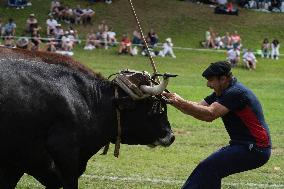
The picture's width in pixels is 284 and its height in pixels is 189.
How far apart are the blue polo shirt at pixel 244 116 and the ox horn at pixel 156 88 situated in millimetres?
685

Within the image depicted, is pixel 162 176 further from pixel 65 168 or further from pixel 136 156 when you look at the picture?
pixel 65 168

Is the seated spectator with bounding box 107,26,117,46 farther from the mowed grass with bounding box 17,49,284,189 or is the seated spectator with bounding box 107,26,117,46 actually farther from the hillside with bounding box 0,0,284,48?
the mowed grass with bounding box 17,49,284,189

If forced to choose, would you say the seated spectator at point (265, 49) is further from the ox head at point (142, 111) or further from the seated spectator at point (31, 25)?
the ox head at point (142, 111)

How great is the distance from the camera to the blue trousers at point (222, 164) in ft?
30.5

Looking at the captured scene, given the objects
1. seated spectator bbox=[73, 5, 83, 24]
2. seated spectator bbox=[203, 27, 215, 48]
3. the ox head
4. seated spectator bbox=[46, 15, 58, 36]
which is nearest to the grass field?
seated spectator bbox=[203, 27, 215, 48]

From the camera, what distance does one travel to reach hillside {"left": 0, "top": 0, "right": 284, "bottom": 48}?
1935 inches

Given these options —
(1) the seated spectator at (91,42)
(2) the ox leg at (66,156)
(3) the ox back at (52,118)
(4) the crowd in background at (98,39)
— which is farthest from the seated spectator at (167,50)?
(2) the ox leg at (66,156)

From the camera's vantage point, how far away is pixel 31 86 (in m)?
8.85

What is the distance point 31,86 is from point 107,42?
35.8 meters

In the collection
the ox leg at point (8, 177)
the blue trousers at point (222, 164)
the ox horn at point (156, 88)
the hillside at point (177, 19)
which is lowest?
the hillside at point (177, 19)

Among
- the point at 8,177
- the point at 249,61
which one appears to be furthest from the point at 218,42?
the point at 8,177

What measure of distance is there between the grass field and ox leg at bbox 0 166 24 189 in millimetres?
2327

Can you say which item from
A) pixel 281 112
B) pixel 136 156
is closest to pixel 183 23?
pixel 281 112

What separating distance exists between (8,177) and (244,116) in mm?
2857
